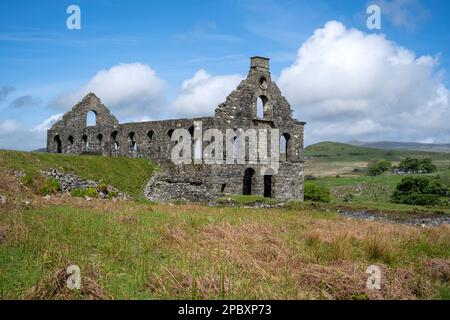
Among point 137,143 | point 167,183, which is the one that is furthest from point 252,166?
point 137,143

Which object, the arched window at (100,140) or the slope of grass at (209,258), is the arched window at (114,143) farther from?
the slope of grass at (209,258)

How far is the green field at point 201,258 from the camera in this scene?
8.17 metres

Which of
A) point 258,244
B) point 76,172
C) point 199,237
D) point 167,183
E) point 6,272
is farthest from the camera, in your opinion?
point 167,183

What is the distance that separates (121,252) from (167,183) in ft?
69.9

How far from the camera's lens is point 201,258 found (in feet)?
33.3

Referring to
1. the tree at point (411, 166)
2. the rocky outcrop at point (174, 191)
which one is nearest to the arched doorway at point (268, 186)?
the rocky outcrop at point (174, 191)

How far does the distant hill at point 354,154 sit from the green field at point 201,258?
491 ft

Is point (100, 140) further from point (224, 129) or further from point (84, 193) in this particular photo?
point (84, 193)

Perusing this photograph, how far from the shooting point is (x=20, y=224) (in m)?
12.4

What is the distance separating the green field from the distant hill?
150m

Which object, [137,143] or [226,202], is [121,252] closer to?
[226,202]

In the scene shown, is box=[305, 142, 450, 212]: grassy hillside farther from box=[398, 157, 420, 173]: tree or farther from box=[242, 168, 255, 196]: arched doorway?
box=[242, 168, 255, 196]: arched doorway

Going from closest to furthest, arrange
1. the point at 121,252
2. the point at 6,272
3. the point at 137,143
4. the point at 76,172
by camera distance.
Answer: the point at 6,272 < the point at 121,252 < the point at 76,172 < the point at 137,143
